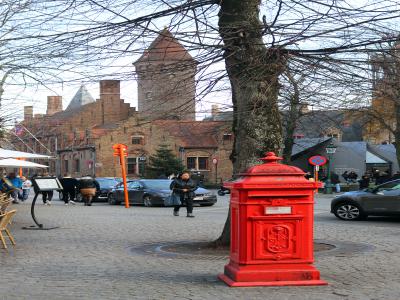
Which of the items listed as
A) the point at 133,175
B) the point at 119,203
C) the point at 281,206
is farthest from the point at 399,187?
the point at 133,175

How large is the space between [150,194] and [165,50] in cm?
1879

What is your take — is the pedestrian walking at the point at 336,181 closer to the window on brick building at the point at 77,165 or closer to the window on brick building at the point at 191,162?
the window on brick building at the point at 191,162

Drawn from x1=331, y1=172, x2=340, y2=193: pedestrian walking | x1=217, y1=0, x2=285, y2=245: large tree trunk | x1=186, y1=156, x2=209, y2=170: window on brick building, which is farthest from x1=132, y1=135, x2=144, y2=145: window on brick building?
x1=217, y1=0, x2=285, y2=245: large tree trunk

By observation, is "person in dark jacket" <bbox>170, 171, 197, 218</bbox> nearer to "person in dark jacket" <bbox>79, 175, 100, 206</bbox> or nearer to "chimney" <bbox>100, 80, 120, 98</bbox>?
"chimney" <bbox>100, 80, 120, 98</bbox>

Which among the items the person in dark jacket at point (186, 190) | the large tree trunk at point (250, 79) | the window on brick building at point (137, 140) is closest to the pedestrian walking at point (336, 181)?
the person in dark jacket at point (186, 190)

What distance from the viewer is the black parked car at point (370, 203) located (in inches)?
715

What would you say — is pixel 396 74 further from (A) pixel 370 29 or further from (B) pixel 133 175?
(B) pixel 133 175

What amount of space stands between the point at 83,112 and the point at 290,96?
81337 mm

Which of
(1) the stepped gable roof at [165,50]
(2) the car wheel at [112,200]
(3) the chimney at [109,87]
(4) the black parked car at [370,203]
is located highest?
(1) the stepped gable roof at [165,50]

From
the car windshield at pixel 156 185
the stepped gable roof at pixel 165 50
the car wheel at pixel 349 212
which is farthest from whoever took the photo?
the car windshield at pixel 156 185

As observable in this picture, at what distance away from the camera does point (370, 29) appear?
31.2 ft

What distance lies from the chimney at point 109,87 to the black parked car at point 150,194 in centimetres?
1666

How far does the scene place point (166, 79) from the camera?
455 inches

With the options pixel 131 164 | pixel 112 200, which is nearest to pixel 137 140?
pixel 131 164
